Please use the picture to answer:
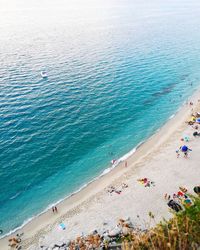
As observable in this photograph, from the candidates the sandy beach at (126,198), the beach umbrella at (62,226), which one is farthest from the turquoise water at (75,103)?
the beach umbrella at (62,226)

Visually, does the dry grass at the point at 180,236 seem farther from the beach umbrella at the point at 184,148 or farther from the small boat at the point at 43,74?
the small boat at the point at 43,74

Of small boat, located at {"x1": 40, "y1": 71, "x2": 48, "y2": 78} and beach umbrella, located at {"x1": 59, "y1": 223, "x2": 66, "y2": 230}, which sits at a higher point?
small boat, located at {"x1": 40, "y1": 71, "x2": 48, "y2": 78}

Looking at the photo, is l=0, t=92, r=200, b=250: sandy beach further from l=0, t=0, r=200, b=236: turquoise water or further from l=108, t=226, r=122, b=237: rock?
l=0, t=0, r=200, b=236: turquoise water

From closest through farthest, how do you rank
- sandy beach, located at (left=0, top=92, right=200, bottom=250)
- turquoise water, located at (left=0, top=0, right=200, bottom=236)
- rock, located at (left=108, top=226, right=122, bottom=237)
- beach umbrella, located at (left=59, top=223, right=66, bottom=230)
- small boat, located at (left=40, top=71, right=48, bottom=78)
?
1. rock, located at (left=108, top=226, right=122, bottom=237)
2. sandy beach, located at (left=0, top=92, right=200, bottom=250)
3. beach umbrella, located at (left=59, top=223, right=66, bottom=230)
4. turquoise water, located at (left=0, top=0, right=200, bottom=236)
5. small boat, located at (left=40, top=71, right=48, bottom=78)

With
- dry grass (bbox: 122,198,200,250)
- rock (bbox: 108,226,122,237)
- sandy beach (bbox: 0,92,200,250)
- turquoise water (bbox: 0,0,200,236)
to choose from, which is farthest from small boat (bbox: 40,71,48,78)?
dry grass (bbox: 122,198,200,250)

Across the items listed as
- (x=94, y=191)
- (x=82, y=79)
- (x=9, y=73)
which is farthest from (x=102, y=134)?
(x=9, y=73)

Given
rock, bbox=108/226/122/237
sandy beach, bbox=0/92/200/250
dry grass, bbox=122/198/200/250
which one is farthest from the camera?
sandy beach, bbox=0/92/200/250

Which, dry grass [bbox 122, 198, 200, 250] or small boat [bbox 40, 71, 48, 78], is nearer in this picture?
dry grass [bbox 122, 198, 200, 250]

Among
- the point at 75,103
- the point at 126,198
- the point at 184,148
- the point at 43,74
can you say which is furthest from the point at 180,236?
the point at 43,74
